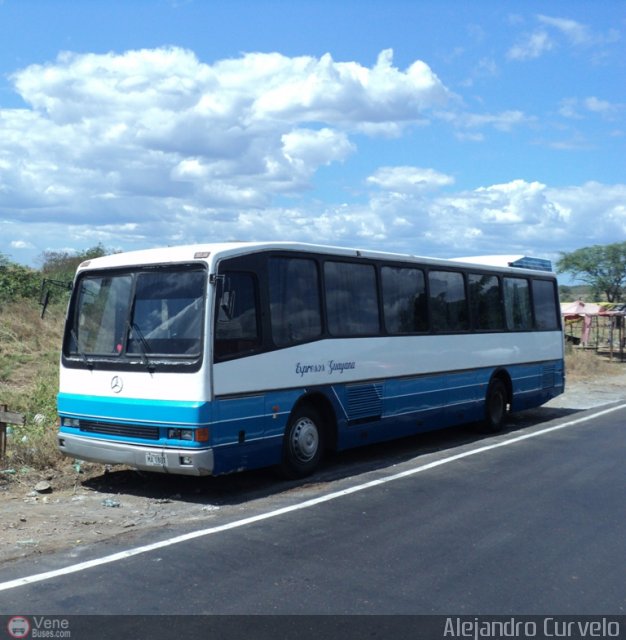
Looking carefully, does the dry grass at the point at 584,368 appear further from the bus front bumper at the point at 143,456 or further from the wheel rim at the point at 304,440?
the bus front bumper at the point at 143,456

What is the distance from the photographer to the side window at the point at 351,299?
1076 centimetres

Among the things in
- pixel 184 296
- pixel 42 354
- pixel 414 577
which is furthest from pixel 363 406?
pixel 42 354

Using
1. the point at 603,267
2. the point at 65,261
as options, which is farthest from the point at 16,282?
the point at 603,267

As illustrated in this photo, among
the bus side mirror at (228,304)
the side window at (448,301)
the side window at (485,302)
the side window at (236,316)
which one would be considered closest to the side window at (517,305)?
the side window at (485,302)

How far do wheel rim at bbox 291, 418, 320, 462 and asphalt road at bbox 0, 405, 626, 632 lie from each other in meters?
0.34

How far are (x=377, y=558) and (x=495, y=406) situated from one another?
8.83 meters

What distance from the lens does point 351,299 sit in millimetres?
11188

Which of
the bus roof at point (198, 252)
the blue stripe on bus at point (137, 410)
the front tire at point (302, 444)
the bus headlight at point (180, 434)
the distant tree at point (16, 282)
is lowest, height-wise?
the front tire at point (302, 444)

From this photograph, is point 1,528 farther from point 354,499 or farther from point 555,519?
point 555,519

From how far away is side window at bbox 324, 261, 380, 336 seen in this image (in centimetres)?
1076

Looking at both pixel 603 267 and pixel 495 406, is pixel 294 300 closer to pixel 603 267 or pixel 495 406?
pixel 495 406

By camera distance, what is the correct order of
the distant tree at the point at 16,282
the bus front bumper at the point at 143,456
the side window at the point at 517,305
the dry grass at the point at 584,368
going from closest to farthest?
the bus front bumper at the point at 143,456
the side window at the point at 517,305
the distant tree at the point at 16,282
the dry grass at the point at 584,368

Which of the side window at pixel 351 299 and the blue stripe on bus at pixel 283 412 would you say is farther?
the side window at pixel 351 299

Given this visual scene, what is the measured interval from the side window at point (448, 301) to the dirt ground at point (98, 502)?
173 inches
